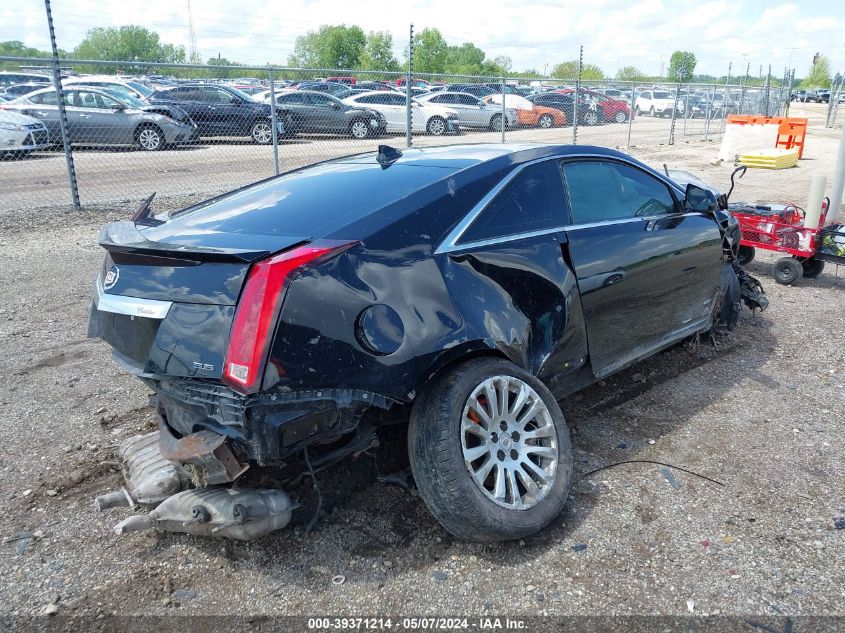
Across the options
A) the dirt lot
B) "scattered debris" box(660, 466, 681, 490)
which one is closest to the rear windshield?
the dirt lot

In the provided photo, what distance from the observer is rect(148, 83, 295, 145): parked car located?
61.1ft

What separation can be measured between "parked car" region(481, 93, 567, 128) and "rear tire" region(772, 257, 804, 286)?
1776 centimetres

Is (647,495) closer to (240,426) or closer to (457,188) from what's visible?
(457,188)

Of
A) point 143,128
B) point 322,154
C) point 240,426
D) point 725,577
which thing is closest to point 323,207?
point 240,426

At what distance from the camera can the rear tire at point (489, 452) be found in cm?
292

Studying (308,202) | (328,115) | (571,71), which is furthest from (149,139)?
(571,71)

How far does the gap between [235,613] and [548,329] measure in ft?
6.26

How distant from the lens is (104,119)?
1695 centimetres

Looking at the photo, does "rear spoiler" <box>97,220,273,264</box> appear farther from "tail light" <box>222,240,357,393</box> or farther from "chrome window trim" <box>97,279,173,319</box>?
"chrome window trim" <box>97,279,173,319</box>

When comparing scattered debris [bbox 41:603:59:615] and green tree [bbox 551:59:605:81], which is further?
green tree [bbox 551:59:605:81]

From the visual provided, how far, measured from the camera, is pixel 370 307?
9.35ft

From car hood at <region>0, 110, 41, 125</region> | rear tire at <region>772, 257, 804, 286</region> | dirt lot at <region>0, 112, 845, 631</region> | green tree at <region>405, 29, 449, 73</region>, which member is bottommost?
dirt lot at <region>0, 112, 845, 631</region>

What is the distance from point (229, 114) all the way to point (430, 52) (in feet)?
224

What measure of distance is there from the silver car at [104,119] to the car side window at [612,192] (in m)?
15.1
